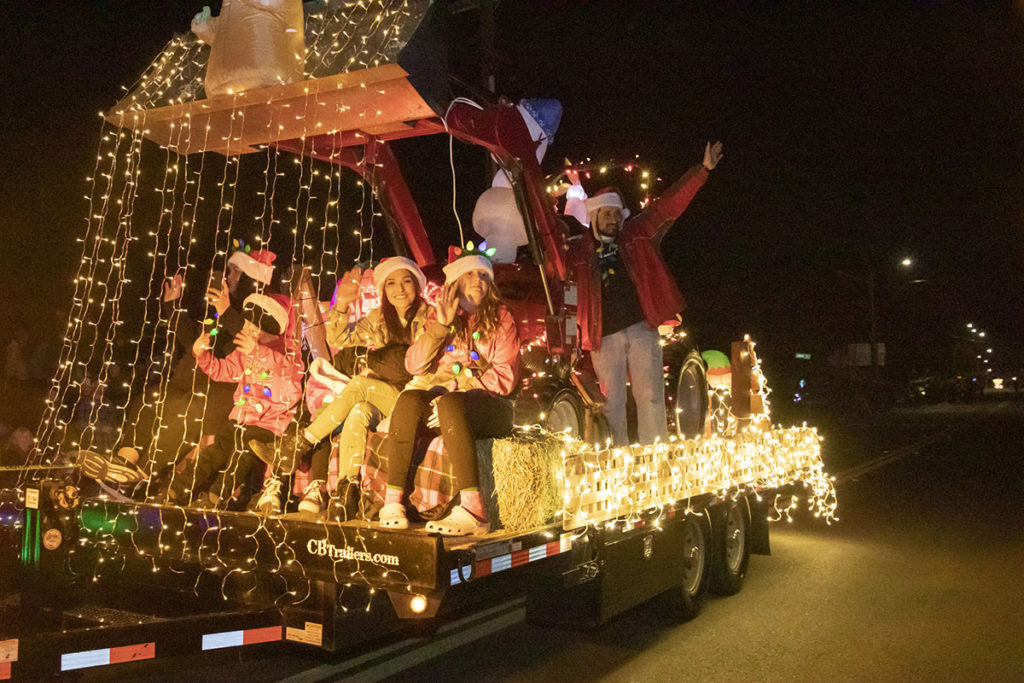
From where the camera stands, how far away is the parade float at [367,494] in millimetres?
3756

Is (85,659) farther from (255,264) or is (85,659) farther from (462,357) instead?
(255,264)

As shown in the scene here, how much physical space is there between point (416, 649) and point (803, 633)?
276 cm

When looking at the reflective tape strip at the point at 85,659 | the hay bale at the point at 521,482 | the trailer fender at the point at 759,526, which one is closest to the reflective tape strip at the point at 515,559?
the hay bale at the point at 521,482

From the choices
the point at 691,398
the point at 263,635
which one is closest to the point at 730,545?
the point at 691,398

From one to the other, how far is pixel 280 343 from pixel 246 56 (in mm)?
1797

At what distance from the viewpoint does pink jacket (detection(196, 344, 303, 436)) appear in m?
5.25

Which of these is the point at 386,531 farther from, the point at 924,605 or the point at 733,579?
the point at 924,605

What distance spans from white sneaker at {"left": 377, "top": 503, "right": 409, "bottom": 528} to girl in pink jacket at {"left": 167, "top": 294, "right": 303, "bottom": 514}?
1.06 m

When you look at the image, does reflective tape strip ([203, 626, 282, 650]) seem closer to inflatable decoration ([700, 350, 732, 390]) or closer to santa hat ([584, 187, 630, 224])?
santa hat ([584, 187, 630, 224])

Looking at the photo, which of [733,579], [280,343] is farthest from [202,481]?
[733,579]

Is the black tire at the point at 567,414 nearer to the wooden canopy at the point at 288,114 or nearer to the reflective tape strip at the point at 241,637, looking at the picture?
the wooden canopy at the point at 288,114

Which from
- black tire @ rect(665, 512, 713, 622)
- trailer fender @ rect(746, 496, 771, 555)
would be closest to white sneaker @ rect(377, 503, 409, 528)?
black tire @ rect(665, 512, 713, 622)

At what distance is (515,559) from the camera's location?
13.3ft

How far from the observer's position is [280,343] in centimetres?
555
